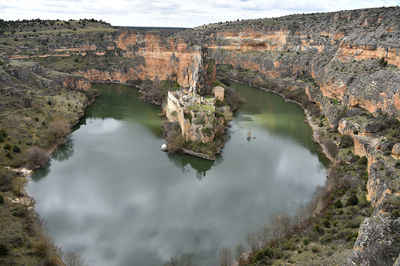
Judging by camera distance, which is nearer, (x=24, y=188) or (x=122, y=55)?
(x=24, y=188)

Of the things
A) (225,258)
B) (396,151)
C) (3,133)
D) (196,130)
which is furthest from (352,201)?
(3,133)

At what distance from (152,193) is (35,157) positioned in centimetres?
1395

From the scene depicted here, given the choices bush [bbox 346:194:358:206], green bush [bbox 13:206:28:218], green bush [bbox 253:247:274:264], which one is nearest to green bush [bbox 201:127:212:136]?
bush [bbox 346:194:358:206]

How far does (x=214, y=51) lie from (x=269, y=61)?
2579 centimetres

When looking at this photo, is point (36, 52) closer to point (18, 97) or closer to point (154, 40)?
point (154, 40)

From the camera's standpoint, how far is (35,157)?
3103cm

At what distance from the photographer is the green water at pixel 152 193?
21.1 metres

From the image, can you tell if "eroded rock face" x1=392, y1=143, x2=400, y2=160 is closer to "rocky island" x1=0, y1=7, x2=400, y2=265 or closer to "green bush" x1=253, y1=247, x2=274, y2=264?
"rocky island" x1=0, y1=7, x2=400, y2=265

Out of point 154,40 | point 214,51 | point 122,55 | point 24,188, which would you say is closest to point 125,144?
point 24,188

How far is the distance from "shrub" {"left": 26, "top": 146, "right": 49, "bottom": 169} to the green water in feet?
3.30

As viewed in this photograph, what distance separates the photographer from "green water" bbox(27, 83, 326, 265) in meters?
21.1

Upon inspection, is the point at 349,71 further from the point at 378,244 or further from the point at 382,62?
the point at 378,244

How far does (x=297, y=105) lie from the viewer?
58562 millimetres

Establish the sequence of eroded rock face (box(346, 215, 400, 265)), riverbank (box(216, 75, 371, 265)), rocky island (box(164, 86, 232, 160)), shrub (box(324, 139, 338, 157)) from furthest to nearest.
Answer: rocky island (box(164, 86, 232, 160)) → shrub (box(324, 139, 338, 157)) → riverbank (box(216, 75, 371, 265)) → eroded rock face (box(346, 215, 400, 265))
